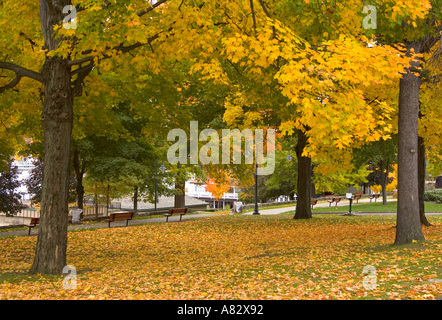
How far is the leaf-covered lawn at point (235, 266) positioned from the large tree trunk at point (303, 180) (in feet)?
18.1

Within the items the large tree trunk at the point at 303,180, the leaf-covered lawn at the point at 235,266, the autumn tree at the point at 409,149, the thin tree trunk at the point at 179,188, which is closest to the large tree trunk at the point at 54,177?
the leaf-covered lawn at the point at 235,266

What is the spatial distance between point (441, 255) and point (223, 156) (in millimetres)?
13139

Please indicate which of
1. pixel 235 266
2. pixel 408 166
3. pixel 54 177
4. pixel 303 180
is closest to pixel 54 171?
pixel 54 177

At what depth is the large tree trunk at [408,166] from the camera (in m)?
11.6

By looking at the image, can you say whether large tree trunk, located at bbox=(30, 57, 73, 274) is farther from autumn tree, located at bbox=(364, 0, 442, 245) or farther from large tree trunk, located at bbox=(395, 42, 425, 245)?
large tree trunk, located at bbox=(395, 42, 425, 245)

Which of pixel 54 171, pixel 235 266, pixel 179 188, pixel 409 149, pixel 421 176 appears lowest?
pixel 235 266

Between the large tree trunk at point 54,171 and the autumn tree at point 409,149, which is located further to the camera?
the autumn tree at point 409,149

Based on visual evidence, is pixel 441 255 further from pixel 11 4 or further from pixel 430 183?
pixel 430 183

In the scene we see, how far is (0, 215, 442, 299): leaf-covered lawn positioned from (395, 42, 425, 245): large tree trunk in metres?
0.53

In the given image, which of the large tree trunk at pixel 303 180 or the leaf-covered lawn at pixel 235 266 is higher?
the large tree trunk at pixel 303 180

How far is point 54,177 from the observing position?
10.1 metres

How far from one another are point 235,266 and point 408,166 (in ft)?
16.8

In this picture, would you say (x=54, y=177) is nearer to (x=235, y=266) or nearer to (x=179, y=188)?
(x=235, y=266)

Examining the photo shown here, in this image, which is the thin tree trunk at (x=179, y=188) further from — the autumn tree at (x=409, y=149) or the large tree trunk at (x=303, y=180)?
the autumn tree at (x=409, y=149)
